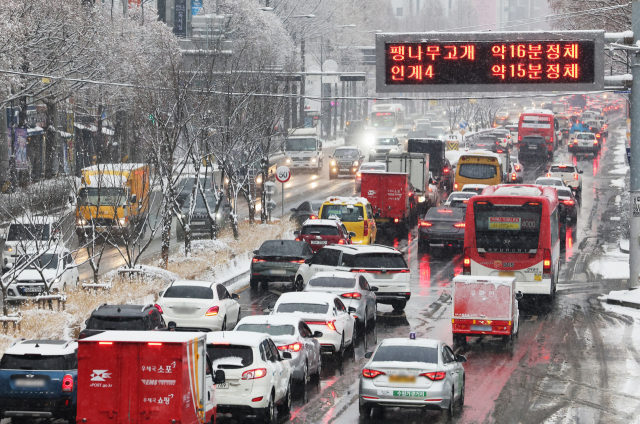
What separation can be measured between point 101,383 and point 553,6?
53.7m

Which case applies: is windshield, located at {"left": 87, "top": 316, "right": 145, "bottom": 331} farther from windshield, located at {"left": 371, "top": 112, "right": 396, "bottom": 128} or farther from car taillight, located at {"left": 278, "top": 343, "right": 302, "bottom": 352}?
windshield, located at {"left": 371, "top": 112, "right": 396, "bottom": 128}

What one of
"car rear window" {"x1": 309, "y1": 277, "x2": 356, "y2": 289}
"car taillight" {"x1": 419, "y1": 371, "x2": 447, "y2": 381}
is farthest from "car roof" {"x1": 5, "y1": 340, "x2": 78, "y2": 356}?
"car rear window" {"x1": 309, "y1": 277, "x2": 356, "y2": 289}

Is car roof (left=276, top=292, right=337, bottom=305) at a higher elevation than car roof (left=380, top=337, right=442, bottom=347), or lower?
higher

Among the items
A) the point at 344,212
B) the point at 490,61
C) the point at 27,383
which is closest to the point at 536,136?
the point at 344,212

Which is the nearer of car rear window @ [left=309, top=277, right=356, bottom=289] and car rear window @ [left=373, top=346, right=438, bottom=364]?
car rear window @ [left=373, top=346, right=438, bottom=364]

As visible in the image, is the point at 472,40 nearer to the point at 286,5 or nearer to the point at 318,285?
the point at 318,285

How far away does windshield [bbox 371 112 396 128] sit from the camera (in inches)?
4333

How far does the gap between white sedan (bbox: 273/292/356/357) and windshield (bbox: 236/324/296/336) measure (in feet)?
7.79

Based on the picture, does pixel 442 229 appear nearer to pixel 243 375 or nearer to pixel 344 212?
pixel 344 212

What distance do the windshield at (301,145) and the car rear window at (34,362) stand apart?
5276 cm

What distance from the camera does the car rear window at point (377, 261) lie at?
90.1 feet

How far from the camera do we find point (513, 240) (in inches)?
1080

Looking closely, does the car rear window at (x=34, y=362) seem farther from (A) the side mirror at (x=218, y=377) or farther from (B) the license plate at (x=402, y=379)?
(B) the license plate at (x=402, y=379)

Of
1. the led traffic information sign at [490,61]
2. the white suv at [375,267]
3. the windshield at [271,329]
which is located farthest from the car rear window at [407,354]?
the white suv at [375,267]
